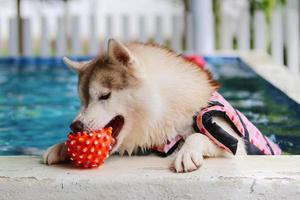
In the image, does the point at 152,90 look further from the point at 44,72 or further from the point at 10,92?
the point at 44,72

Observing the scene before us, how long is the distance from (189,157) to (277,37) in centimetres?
666

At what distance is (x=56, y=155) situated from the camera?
123 inches

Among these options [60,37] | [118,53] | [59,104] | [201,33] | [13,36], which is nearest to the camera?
[118,53]

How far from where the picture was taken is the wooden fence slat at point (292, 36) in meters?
9.11

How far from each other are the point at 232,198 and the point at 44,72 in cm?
645

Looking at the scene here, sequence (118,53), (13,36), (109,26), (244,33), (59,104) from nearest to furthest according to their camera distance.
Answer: (118,53), (59,104), (244,33), (13,36), (109,26)

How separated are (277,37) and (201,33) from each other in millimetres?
961

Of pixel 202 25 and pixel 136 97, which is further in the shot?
pixel 202 25

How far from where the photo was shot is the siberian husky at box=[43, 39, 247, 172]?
10.0 feet

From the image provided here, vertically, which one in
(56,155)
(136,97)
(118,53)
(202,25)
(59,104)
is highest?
(118,53)

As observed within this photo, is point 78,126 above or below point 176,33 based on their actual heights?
above

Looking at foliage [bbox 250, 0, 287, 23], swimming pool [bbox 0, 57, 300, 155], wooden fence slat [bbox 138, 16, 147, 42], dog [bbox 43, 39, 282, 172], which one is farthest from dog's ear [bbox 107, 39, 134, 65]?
foliage [bbox 250, 0, 287, 23]

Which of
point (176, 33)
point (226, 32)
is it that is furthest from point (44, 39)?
point (226, 32)

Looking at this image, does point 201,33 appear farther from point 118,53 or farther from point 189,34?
point 118,53
